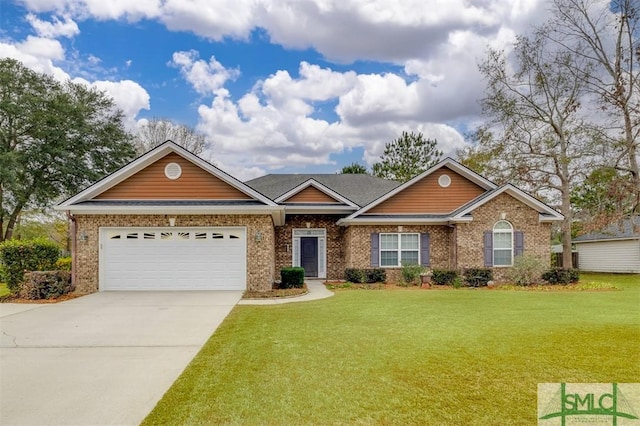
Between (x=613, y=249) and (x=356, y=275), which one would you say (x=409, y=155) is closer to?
(x=613, y=249)

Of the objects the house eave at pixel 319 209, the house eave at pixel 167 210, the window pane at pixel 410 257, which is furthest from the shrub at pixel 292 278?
the window pane at pixel 410 257

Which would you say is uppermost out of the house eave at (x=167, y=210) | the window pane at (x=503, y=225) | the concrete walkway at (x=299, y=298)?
the house eave at (x=167, y=210)

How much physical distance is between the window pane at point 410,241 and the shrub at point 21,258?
13.4 m

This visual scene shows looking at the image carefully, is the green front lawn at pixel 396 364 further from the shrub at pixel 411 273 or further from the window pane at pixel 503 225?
the window pane at pixel 503 225

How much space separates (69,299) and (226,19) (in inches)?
423

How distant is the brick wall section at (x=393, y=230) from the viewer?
1795 centimetres

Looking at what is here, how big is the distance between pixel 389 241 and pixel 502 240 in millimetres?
4595

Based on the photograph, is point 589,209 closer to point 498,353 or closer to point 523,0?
point 523,0

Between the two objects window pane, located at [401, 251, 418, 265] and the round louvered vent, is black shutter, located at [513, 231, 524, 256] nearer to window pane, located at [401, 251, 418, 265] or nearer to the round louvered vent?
the round louvered vent

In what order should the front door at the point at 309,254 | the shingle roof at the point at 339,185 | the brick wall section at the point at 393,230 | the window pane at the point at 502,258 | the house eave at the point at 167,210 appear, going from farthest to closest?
1. the shingle roof at the point at 339,185
2. the front door at the point at 309,254
3. the brick wall section at the point at 393,230
4. the window pane at the point at 502,258
5. the house eave at the point at 167,210

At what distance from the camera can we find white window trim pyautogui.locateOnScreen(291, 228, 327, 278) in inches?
777

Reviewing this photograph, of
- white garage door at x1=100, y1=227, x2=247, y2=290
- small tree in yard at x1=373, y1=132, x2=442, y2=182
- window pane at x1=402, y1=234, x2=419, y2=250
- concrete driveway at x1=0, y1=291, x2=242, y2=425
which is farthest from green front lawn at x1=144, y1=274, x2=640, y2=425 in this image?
small tree in yard at x1=373, y1=132, x2=442, y2=182

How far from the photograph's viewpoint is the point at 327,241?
65.3 feet

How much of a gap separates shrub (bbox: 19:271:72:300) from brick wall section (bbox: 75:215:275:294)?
3.44 ft
